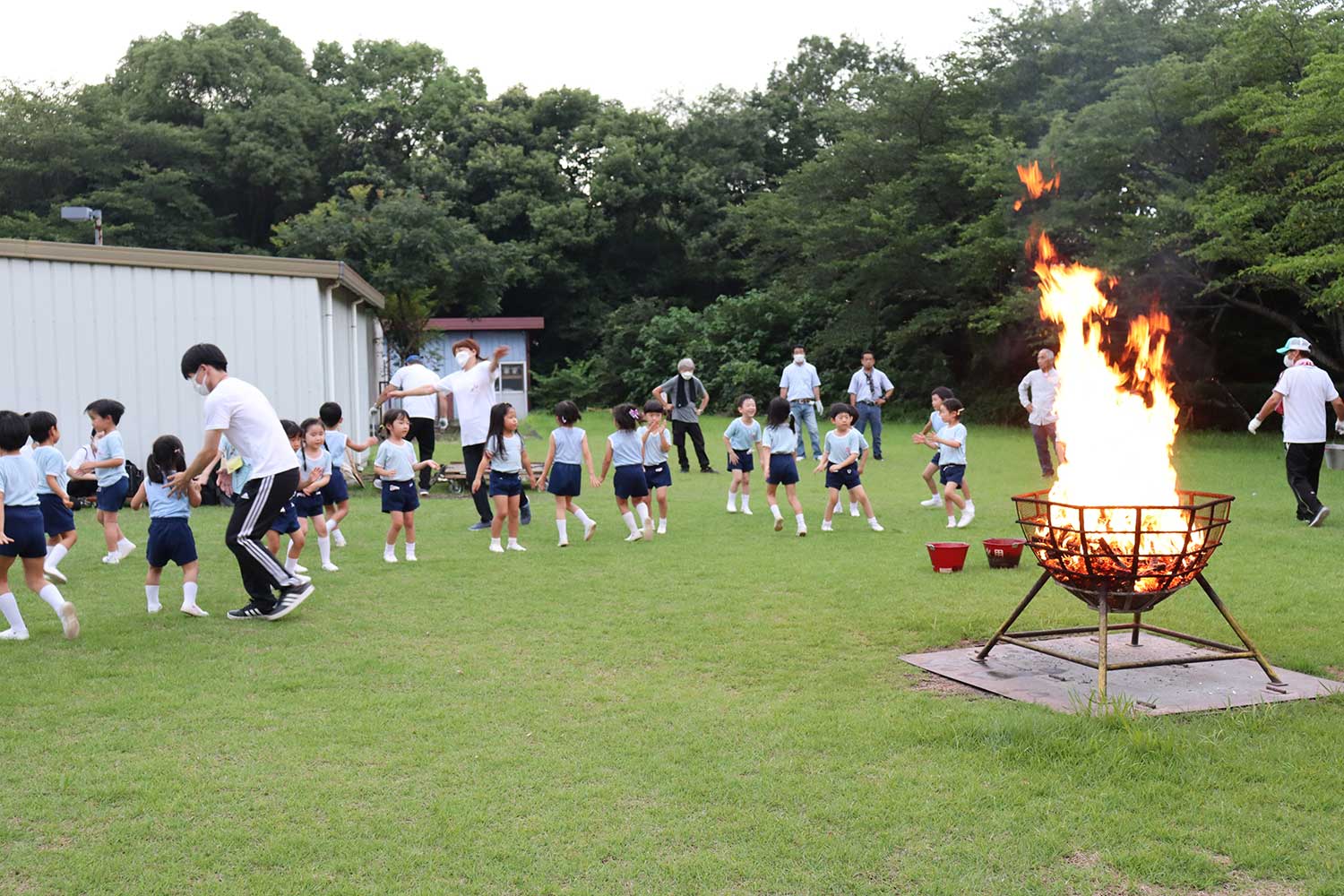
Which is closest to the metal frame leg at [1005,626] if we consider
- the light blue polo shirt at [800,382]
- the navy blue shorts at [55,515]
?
the navy blue shorts at [55,515]

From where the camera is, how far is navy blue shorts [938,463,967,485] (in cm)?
1124

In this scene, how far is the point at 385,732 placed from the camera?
502 cm

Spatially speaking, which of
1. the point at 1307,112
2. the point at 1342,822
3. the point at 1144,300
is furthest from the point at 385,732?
the point at 1144,300

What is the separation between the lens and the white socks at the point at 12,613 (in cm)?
677

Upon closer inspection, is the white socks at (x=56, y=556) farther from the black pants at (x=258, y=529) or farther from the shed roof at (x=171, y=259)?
the shed roof at (x=171, y=259)

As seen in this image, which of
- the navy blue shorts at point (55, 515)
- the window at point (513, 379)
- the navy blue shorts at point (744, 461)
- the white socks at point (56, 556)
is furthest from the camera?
the window at point (513, 379)

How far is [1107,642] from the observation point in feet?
18.6

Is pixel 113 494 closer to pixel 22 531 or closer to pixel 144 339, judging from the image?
pixel 22 531

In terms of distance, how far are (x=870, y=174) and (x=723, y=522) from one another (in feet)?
64.0

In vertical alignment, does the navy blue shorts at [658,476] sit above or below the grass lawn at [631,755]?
above

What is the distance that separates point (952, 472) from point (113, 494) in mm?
7593

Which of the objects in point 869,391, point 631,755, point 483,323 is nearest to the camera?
point 631,755

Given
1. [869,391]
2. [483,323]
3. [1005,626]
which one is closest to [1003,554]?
[1005,626]

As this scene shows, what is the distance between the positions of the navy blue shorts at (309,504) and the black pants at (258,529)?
1951mm
